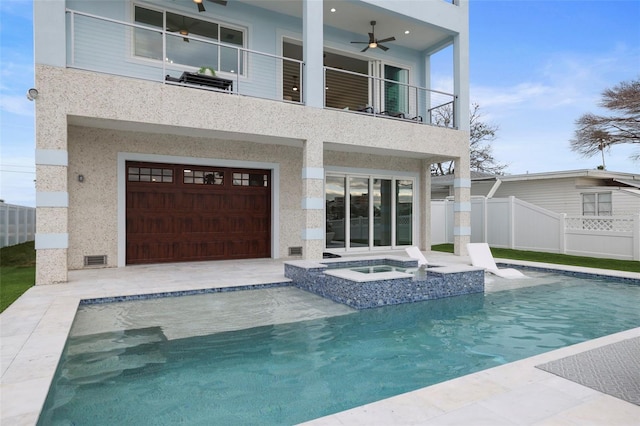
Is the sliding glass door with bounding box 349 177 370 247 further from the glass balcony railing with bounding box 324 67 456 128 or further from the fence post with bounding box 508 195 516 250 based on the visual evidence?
the fence post with bounding box 508 195 516 250

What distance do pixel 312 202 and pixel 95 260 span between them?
543cm

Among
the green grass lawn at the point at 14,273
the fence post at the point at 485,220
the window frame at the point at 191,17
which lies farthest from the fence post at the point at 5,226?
the fence post at the point at 485,220

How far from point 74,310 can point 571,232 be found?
14583 millimetres

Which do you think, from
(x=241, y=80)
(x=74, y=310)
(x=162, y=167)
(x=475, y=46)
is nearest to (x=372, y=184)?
(x=241, y=80)

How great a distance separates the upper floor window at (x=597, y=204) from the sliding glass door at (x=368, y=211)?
26.3 ft

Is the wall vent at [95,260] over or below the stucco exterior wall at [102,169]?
below

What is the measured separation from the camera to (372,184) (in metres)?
13.5

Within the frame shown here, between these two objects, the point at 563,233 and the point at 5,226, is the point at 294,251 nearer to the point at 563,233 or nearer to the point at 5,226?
the point at 563,233

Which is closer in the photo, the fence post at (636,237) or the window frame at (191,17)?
the window frame at (191,17)

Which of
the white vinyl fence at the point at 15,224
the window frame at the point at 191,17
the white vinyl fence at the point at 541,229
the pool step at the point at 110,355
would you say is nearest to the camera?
the pool step at the point at 110,355

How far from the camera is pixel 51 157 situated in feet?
23.7

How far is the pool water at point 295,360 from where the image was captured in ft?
10.5

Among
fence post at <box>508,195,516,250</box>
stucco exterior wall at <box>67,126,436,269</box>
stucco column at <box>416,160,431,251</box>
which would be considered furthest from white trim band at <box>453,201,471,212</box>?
stucco exterior wall at <box>67,126,436,269</box>

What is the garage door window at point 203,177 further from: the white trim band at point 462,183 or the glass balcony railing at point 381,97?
the white trim band at point 462,183
